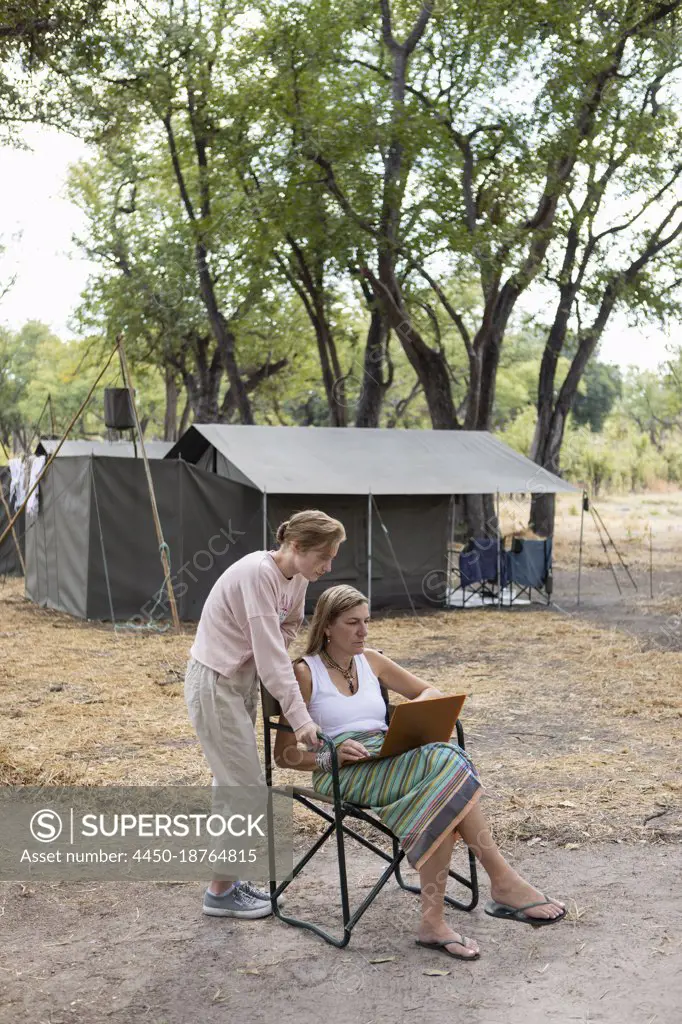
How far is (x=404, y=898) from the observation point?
3969 mm

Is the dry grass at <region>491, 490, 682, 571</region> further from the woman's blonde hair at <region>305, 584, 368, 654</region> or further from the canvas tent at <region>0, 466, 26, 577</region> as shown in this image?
the woman's blonde hair at <region>305, 584, 368, 654</region>

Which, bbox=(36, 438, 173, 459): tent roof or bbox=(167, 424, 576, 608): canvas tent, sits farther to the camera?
bbox=(36, 438, 173, 459): tent roof

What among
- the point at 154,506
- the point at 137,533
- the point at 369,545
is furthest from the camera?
the point at 369,545

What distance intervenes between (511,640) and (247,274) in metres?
10.9

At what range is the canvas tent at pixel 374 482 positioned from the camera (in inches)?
500

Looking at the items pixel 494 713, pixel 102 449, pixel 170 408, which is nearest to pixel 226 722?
pixel 494 713

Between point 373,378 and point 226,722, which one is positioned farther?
point 373,378

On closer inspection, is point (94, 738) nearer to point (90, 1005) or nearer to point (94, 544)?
point (90, 1005)

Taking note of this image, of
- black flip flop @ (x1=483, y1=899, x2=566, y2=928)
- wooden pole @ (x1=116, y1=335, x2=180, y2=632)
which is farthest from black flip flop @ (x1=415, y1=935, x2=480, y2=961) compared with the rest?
wooden pole @ (x1=116, y1=335, x2=180, y2=632)

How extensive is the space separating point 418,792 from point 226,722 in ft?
2.28

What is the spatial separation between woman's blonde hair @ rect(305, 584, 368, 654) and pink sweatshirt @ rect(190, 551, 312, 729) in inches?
3.2

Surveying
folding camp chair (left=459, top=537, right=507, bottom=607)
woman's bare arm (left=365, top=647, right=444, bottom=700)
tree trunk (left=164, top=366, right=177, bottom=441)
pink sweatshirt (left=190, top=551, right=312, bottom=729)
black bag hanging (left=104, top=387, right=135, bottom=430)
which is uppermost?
tree trunk (left=164, top=366, right=177, bottom=441)

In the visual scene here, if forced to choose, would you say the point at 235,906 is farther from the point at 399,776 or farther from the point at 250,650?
the point at 250,650

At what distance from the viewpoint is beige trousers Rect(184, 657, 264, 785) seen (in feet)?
12.0
